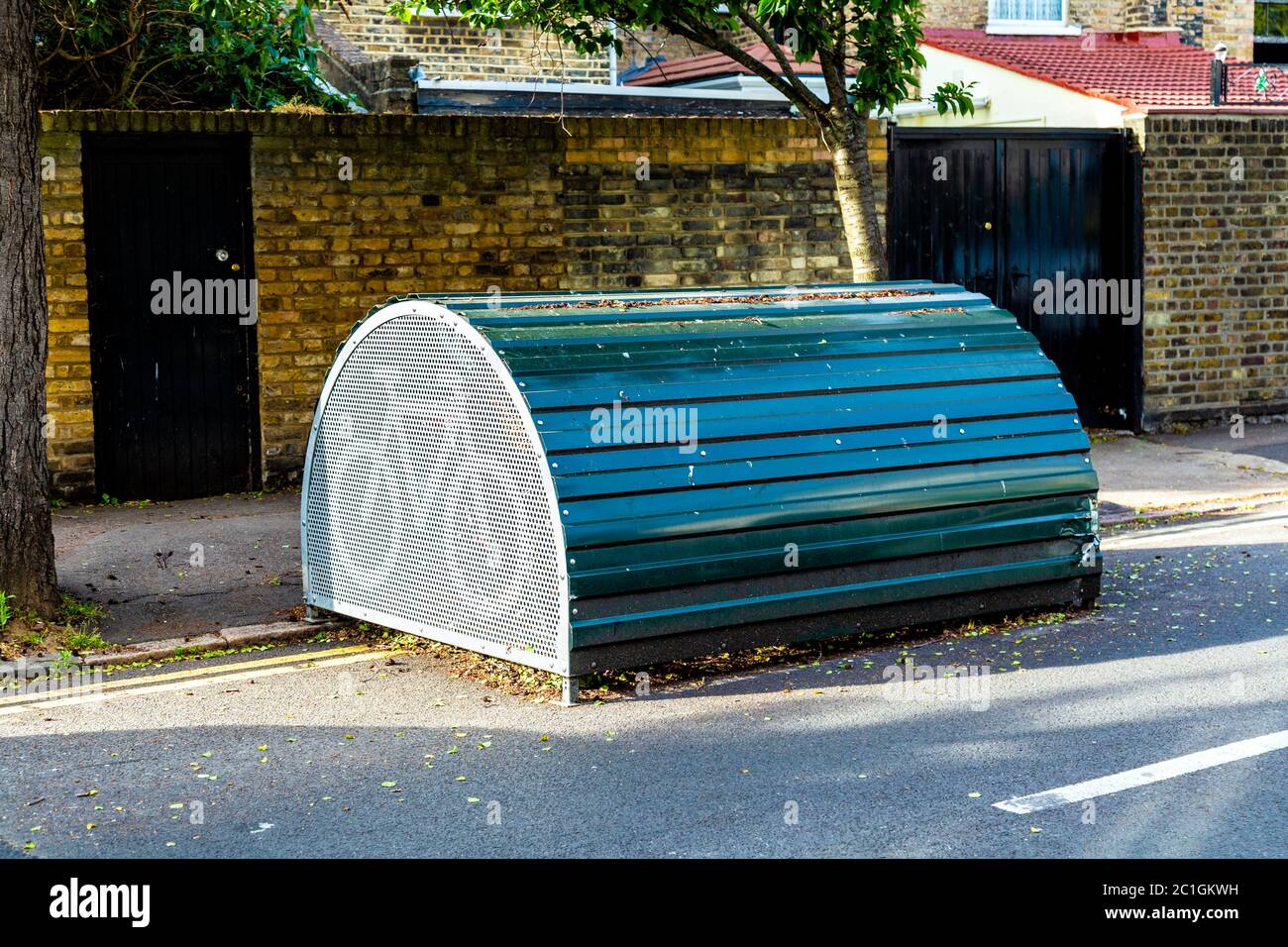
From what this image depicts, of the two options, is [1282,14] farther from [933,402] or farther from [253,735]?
[253,735]

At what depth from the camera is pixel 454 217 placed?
12.1m

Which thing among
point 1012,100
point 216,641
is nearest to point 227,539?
point 216,641

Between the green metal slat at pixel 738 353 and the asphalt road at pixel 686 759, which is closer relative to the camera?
the asphalt road at pixel 686 759

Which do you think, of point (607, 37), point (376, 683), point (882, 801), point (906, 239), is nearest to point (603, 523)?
point (376, 683)

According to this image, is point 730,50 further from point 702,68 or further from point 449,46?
point 702,68

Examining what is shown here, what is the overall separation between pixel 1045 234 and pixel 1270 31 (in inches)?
583

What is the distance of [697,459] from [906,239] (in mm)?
7367

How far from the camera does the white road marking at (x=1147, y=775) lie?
5.32 meters

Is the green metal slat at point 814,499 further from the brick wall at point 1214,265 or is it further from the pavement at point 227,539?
the brick wall at point 1214,265

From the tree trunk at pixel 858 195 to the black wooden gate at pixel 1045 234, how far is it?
98.8 inches

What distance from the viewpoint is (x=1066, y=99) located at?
61.3 ft

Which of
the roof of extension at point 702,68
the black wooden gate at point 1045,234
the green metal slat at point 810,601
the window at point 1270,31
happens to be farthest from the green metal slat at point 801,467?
the window at point 1270,31

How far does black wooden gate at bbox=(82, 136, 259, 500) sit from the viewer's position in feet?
36.4

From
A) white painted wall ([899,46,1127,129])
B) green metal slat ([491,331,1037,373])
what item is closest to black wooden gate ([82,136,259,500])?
green metal slat ([491,331,1037,373])
